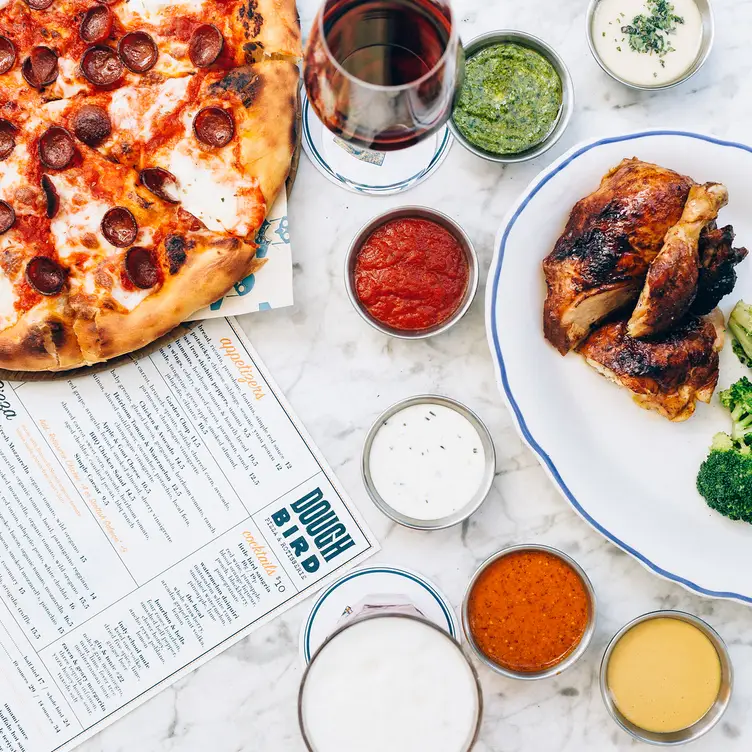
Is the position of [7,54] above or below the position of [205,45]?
below

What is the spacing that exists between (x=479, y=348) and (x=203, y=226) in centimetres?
106

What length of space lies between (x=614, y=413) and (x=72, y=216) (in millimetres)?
1987

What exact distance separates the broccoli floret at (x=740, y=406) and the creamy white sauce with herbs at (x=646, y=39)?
3.62 ft

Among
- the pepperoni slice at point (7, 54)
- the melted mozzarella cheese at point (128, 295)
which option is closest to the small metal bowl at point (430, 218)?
the melted mozzarella cheese at point (128, 295)

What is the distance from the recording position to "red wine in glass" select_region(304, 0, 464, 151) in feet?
6.56

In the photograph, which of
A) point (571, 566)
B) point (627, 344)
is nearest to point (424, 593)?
point (571, 566)

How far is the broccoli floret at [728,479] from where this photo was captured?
106 inches

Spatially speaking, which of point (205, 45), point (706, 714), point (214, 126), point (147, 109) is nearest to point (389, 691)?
point (706, 714)

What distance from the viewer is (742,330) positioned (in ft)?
9.23

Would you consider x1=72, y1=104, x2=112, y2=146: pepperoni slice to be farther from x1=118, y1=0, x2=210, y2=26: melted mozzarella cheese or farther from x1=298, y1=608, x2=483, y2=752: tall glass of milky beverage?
x1=298, y1=608, x2=483, y2=752: tall glass of milky beverage

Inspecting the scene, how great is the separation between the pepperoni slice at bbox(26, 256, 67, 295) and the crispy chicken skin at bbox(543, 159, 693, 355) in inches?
63.8

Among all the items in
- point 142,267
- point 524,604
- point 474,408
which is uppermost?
point 142,267

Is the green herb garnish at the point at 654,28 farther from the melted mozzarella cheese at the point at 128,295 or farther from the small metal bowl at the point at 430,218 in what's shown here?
the melted mozzarella cheese at the point at 128,295

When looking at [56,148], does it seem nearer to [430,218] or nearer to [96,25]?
[96,25]
